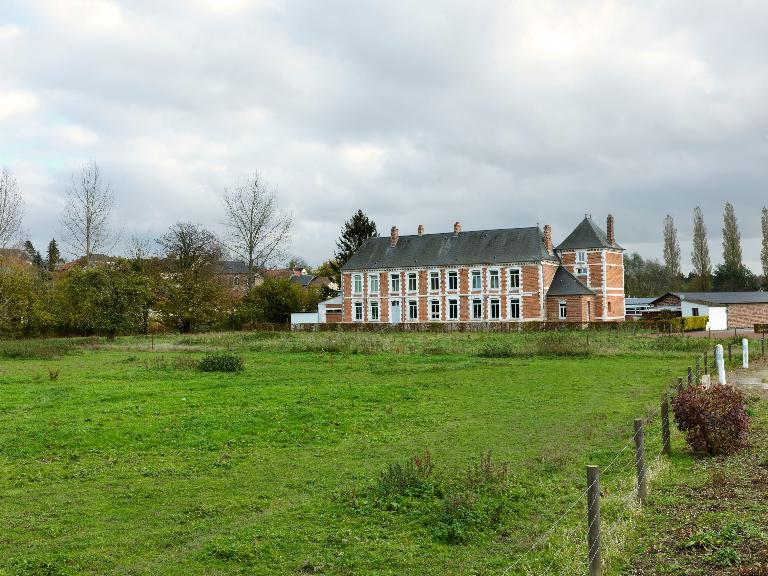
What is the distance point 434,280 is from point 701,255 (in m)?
42.0

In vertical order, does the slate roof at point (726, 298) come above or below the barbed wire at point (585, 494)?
above

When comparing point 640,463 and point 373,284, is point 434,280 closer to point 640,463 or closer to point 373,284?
point 373,284

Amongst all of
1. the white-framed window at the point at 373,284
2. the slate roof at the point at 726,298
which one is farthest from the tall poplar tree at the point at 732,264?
the white-framed window at the point at 373,284

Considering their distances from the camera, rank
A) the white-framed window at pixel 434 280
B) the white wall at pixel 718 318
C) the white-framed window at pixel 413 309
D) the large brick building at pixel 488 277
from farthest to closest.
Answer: the white-framed window at pixel 413 309 → the white-framed window at pixel 434 280 → the large brick building at pixel 488 277 → the white wall at pixel 718 318

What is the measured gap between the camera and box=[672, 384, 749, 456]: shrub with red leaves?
10219 mm

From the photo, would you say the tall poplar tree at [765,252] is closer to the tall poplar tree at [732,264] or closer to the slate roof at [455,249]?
the tall poplar tree at [732,264]

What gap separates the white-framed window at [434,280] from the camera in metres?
61.9

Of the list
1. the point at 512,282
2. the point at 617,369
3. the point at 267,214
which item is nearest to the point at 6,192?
the point at 267,214

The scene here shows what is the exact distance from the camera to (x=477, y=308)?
197 feet

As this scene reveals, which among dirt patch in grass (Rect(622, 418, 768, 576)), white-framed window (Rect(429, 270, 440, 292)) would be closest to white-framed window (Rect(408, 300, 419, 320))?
white-framed window (Rect(429, 270, 440, 292))

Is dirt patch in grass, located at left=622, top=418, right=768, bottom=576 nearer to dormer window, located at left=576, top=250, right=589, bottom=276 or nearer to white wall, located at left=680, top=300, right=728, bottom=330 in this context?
white wall, located at left=680, top=300, right=728, bottom=330

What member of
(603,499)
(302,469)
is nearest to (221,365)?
(302,469)

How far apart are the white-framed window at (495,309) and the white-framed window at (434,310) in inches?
207

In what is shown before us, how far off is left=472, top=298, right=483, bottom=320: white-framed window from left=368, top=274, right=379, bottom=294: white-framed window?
10.1 metres
